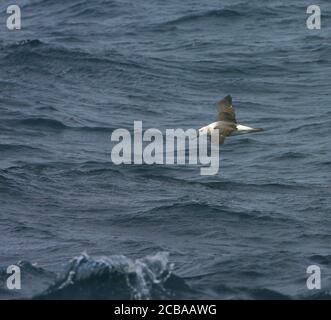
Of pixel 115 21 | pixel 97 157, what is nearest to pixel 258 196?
pixel 97 157

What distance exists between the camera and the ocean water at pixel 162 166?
2081 cm

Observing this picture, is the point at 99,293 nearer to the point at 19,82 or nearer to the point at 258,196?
the point at 258,196

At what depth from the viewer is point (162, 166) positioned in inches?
1049

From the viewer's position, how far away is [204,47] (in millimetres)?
36125

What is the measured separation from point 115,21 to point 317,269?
19721 mm

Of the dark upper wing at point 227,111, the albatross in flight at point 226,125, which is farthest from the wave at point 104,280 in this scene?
the dark upper wing at point 227,111

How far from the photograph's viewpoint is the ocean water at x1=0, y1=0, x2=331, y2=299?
20.8 meters
